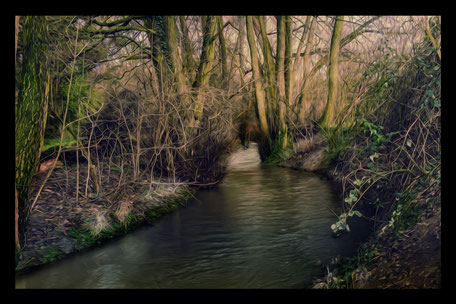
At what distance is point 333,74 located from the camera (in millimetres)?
16609

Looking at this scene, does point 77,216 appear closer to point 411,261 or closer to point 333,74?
point 411,261

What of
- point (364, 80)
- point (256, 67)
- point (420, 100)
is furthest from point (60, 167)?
point (256, 67)

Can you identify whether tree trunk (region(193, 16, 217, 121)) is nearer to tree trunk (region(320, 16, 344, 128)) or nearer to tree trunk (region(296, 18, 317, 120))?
tree trunk (region(320, 16, 344, 128))

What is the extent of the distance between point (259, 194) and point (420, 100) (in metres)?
5.62

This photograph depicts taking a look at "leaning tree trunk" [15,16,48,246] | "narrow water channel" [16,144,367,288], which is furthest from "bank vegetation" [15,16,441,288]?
"narrow water channel" [16,144,367,288]

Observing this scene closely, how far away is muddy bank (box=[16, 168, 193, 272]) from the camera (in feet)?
25.8

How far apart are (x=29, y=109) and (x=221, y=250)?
350 centimetres

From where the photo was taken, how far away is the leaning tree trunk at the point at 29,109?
275 inches

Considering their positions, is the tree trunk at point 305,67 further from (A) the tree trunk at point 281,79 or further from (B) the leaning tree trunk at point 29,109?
(B) the leaning tree trunk at point 29,109

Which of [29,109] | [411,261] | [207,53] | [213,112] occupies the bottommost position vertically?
[411,261]

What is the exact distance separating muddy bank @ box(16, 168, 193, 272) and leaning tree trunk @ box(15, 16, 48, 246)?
→ 59 cm

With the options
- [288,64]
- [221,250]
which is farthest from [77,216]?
[288,64]

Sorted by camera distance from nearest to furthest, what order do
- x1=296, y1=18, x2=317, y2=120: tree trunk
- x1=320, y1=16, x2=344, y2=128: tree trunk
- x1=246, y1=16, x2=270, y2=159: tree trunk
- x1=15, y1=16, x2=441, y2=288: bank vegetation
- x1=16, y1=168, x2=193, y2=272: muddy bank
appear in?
x1=15, y1=16, x2=441, y2=288: bank vegetation, x1=16, y1=168, x2=193, y2=272: muddy bank, x1=320, y1=16, x2=344, y2=128: tree trunk, x1=246, y1=16, x2=270, y2=159: tree trunk, x1=296, y1=18, x2=317, y2=120: tree trunk

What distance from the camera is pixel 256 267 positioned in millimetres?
7188
